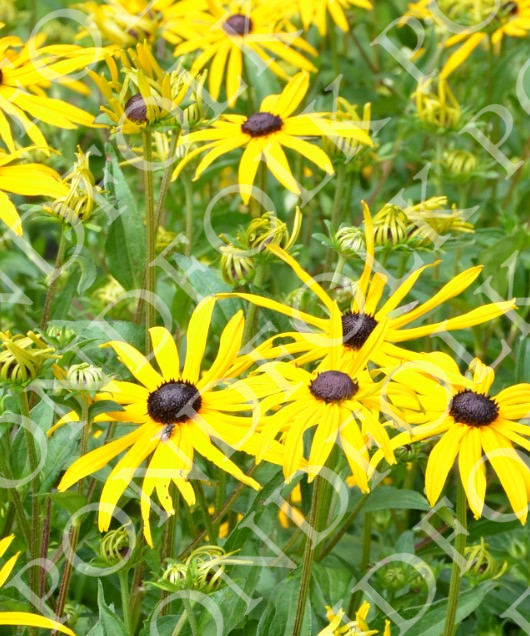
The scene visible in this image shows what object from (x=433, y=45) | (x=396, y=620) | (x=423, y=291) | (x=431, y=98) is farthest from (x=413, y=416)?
(x=433, y=45)

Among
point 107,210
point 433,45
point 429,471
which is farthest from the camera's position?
point 433,45

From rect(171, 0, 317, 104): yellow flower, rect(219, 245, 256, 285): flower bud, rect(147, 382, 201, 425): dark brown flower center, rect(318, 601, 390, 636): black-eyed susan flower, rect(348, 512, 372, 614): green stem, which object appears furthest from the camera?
rect(171, 0, 317, 104): yellow flower

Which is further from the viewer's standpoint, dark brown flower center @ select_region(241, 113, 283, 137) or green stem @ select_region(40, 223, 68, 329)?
dark brown flower center @ select_region(241, 113, 283, 137)

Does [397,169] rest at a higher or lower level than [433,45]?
lower

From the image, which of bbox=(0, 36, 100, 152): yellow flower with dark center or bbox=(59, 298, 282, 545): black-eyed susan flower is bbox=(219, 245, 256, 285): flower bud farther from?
bbox=(0, 36, 100, 152): yellow flower with dark center

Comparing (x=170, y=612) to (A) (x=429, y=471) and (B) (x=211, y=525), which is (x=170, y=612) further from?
(A) (x=429, y=471)

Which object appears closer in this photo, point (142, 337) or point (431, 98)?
point (142, 337)

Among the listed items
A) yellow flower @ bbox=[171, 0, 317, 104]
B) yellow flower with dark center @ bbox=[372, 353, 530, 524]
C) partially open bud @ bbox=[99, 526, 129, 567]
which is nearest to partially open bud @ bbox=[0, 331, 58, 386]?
partially open bud @ bbox=[99, 526, 129, 567]
